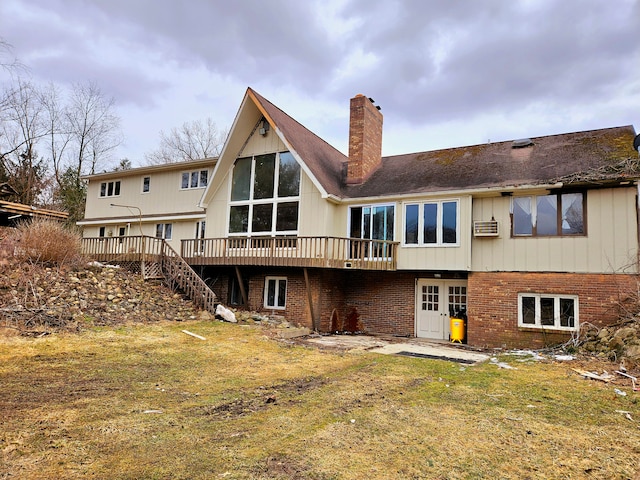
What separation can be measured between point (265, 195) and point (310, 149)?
2.67m

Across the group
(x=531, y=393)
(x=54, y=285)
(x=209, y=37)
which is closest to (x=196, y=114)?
(x=209, y=37)

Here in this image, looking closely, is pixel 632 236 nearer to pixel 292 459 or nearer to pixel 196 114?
pixel 292 459

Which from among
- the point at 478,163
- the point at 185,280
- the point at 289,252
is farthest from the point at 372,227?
the point at 185,280

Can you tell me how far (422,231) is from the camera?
13781mm

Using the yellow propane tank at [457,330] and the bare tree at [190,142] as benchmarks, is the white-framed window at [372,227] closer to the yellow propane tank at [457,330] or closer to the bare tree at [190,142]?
the yellow propane tank at [457,330]

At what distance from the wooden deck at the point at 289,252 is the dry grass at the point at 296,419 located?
206 inches

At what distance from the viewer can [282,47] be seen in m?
16.4

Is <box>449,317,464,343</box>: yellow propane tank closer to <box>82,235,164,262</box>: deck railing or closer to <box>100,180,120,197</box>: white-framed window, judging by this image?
<box>82,235,164,262</box>: deck railing

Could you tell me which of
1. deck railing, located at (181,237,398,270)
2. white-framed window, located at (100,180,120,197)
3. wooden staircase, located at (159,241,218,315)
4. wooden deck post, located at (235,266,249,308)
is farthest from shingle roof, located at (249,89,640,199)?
white-framed window, located at (100,180,120,197)

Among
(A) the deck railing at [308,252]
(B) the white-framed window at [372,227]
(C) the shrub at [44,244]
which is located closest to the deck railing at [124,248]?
(C) the shrub at [44,244]

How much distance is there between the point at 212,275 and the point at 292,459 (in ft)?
49.0

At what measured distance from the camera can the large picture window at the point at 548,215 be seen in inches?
462

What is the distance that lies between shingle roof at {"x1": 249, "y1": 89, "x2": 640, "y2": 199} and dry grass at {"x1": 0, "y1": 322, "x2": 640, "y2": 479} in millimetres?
6441

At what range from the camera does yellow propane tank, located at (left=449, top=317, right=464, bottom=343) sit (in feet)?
43.2
